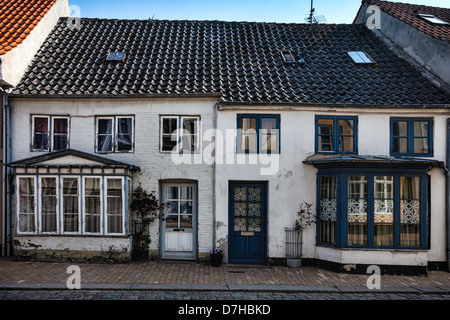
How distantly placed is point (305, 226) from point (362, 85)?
5363mm

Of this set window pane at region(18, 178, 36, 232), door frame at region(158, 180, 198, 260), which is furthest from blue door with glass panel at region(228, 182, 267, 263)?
window pane at region(18, 178, 36, 232)

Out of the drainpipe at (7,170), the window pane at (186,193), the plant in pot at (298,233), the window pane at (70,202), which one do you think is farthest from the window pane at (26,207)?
the plant in pot at (298,233)

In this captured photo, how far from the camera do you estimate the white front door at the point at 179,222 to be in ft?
37.3

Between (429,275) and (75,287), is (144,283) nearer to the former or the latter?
(75,287)

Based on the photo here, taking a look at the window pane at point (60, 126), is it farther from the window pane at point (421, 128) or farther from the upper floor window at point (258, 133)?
the window pane at point (421, 128)

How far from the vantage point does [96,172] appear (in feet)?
35.4

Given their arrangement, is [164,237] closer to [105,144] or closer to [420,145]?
[105,144]

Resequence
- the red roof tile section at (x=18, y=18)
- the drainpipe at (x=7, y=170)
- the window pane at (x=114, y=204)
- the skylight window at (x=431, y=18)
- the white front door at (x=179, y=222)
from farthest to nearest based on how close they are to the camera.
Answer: the skylight window at (x=431, y=18) → the red roof tile section at (x=18, y=18) → the white front door at (x=179, y=222) → the drainpipe at (x=7, y=170) → the window pane at (x=114, y=204)

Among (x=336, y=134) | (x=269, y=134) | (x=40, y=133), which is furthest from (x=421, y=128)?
(x=40, y=133)

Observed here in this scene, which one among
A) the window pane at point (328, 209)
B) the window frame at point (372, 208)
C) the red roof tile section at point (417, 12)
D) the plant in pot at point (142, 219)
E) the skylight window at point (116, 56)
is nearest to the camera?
the window frame at point (372, 208)

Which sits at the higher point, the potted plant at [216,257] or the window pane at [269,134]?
the window pane at [269,134]

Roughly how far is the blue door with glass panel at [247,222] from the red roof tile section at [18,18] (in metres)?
8.84

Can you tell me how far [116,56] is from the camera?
13.2m

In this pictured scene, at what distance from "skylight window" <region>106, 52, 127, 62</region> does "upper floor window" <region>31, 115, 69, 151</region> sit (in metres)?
3.08
